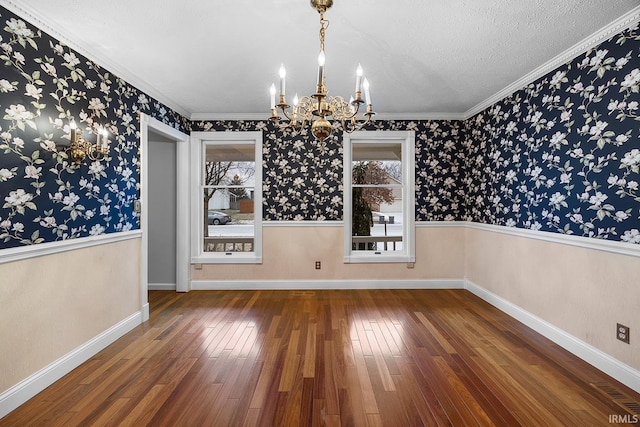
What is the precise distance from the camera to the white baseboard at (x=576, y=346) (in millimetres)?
2348

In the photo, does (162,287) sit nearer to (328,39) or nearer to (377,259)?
(377,259)

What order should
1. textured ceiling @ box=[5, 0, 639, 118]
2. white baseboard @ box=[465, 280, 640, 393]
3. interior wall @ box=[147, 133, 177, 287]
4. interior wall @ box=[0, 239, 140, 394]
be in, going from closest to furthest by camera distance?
interior wall @ box=[0, 239, 140, 394], textured ceiling @ box=[5, 0, 639, 118], white baseboard @ box=[465, 280, 640, 393], interior wall @ box=[147, 133, 177, 287]

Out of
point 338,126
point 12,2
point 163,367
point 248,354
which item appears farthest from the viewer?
point 338,126

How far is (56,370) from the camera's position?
7.92 ft

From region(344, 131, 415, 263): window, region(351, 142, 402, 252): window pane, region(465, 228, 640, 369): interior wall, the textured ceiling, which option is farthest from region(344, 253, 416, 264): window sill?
the textured ceiling

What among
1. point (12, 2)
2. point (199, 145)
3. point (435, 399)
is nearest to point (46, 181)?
point (12, 2)

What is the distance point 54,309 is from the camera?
2428 mm

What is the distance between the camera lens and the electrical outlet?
238cm

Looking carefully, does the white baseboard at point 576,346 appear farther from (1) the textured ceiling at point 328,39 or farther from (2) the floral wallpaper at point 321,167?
(1) the textured ceiling at point 328,39

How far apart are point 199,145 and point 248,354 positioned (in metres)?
3.20

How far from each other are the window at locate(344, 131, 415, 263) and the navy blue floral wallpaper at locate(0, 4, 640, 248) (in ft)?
3.20

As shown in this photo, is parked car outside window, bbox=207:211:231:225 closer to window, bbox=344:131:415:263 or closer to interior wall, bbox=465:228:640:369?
window, bbox=344:131:415:263

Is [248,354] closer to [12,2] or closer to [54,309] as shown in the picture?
[54,309]

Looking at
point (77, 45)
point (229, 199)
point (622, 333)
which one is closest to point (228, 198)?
point (229, 199)
